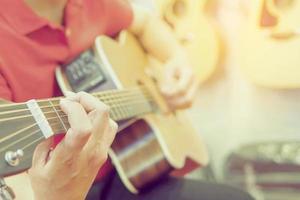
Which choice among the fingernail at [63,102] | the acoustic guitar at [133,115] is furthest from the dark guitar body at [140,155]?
the fingernail at [63,102]

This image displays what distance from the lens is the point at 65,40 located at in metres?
0.99

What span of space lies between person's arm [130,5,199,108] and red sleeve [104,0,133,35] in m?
0.05

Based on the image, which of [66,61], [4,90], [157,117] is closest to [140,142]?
[157,117]

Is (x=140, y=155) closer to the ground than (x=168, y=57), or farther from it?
closer to the ground

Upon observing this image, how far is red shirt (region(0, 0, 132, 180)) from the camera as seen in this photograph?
2.76ft

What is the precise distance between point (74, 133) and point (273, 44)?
93 cm

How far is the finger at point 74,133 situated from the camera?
0.63m

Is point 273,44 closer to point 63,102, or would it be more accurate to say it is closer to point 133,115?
point 133,115

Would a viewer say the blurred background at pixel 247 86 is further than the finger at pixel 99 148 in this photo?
Yes

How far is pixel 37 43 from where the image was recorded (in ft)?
3.02

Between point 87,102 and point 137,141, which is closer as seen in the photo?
point 87,102

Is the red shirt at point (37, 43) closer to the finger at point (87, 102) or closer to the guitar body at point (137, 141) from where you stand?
the guitar body at point (137, 141)

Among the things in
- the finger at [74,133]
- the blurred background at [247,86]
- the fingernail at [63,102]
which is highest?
the fingernail at [63,102]

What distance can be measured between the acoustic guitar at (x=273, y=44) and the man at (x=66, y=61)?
0.77 ft
